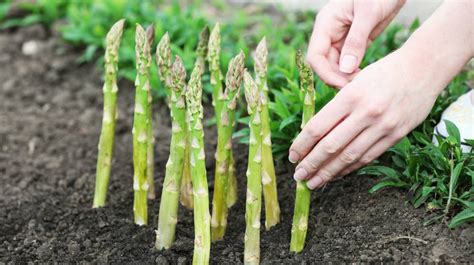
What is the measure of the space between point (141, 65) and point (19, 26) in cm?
312

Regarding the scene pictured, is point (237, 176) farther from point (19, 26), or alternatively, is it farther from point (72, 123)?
point (19, 26)

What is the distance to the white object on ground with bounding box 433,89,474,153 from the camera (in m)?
3.12

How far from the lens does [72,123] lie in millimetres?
4625

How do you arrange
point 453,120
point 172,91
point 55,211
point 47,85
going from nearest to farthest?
point 172,91, point 453,120, point 55,211, point 47,85

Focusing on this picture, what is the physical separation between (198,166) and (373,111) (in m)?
0.69

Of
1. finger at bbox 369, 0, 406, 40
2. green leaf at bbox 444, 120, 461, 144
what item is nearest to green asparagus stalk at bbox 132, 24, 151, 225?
finger at bbox 369, 0, 406, 40

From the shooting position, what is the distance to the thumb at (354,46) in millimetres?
3113

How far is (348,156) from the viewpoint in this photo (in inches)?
108

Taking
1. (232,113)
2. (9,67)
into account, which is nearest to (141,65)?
(232,113)

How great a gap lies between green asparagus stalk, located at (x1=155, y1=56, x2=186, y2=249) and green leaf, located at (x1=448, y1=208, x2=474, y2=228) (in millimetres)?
1092

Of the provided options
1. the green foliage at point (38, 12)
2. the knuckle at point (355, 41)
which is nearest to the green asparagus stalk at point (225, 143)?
the knuckle at point (355, 41)

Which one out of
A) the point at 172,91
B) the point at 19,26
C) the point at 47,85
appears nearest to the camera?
the point at 172,91

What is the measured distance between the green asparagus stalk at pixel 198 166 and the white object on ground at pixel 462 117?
3.63ft

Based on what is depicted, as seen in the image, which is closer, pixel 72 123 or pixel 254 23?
pixel 72 123
